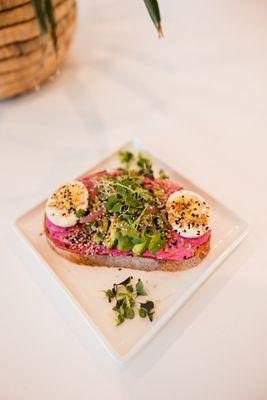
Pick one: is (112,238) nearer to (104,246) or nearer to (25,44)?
(104,246)

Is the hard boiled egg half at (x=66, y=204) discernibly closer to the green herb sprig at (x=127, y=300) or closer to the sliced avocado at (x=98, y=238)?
the sliced avocado at (x=98, y=238)

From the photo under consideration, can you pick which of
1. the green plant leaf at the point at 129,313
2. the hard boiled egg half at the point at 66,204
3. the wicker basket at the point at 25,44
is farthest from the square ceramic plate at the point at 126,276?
the wicker basket at the point at 25,44

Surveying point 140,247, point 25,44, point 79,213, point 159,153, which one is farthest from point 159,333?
point 25,44

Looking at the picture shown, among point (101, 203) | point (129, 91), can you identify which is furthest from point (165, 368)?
point (129, 91)

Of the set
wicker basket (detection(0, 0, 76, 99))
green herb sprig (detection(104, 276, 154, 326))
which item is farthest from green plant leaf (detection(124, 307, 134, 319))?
wicker basket (detection(0, 0, 76, 99))

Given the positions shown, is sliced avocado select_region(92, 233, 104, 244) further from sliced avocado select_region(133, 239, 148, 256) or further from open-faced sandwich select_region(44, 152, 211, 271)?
sliced avocado select_region(133, 239, 148, 256)
